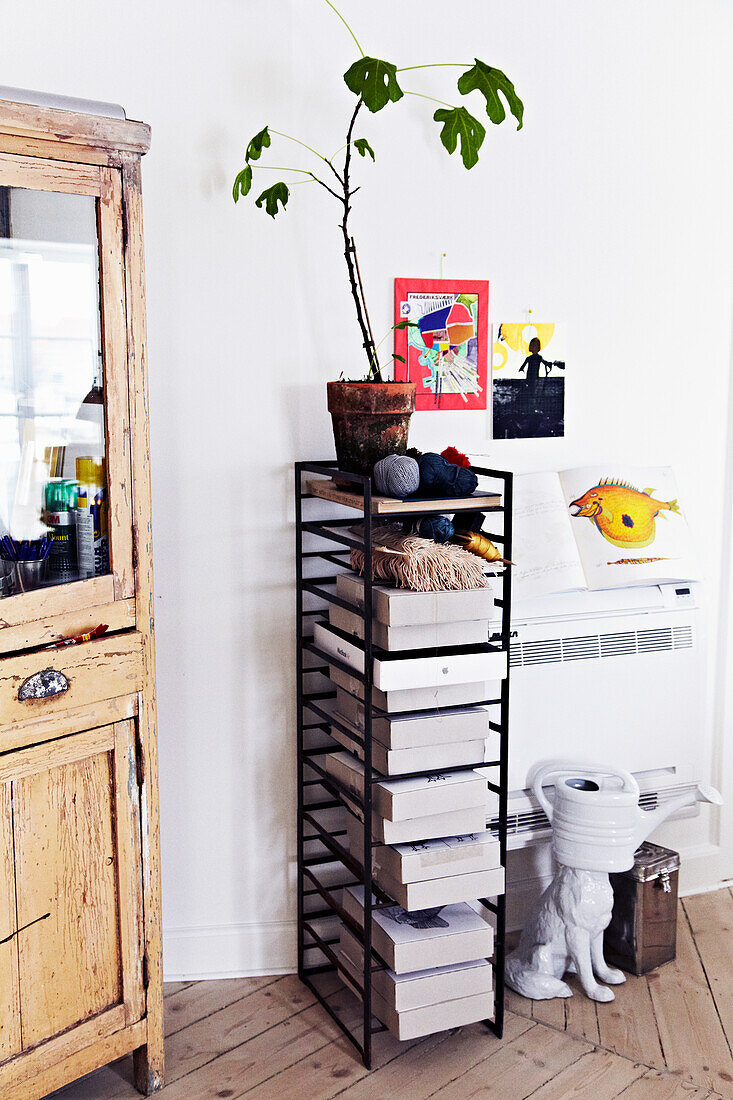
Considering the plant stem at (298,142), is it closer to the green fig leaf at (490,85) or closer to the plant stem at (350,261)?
the plant stem at (350,261)

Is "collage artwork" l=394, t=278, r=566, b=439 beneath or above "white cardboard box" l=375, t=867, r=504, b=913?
above

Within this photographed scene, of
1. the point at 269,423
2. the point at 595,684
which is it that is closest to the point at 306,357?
the point at 269,423

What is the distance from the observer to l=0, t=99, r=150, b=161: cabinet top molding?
5.48 ft

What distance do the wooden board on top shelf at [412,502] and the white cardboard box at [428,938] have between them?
0.88m

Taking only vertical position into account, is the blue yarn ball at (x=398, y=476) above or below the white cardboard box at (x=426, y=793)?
above

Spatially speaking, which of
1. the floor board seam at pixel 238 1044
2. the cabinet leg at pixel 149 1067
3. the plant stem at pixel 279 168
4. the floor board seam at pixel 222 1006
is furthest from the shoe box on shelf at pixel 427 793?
the plant stem at pixel 279 168

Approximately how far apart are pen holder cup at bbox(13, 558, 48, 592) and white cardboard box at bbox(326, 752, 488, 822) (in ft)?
2.54

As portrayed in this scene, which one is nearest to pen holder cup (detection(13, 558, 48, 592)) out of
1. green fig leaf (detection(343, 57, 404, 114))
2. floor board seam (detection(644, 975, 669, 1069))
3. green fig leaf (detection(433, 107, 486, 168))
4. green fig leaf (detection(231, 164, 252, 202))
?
green fig leaf (detection(231, 164, 252, 202))

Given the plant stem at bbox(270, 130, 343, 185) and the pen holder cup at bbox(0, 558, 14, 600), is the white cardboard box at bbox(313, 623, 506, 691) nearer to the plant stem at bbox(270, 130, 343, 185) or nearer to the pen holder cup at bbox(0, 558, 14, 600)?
the pen holder cup at bbox(0, 558, 14, 600)

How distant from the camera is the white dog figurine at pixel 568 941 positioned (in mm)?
2391

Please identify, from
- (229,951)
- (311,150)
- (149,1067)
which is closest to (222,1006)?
(229,951)

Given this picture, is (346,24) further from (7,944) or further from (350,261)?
(7,944)

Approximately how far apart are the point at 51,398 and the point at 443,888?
123cm

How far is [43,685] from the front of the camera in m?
1.80
